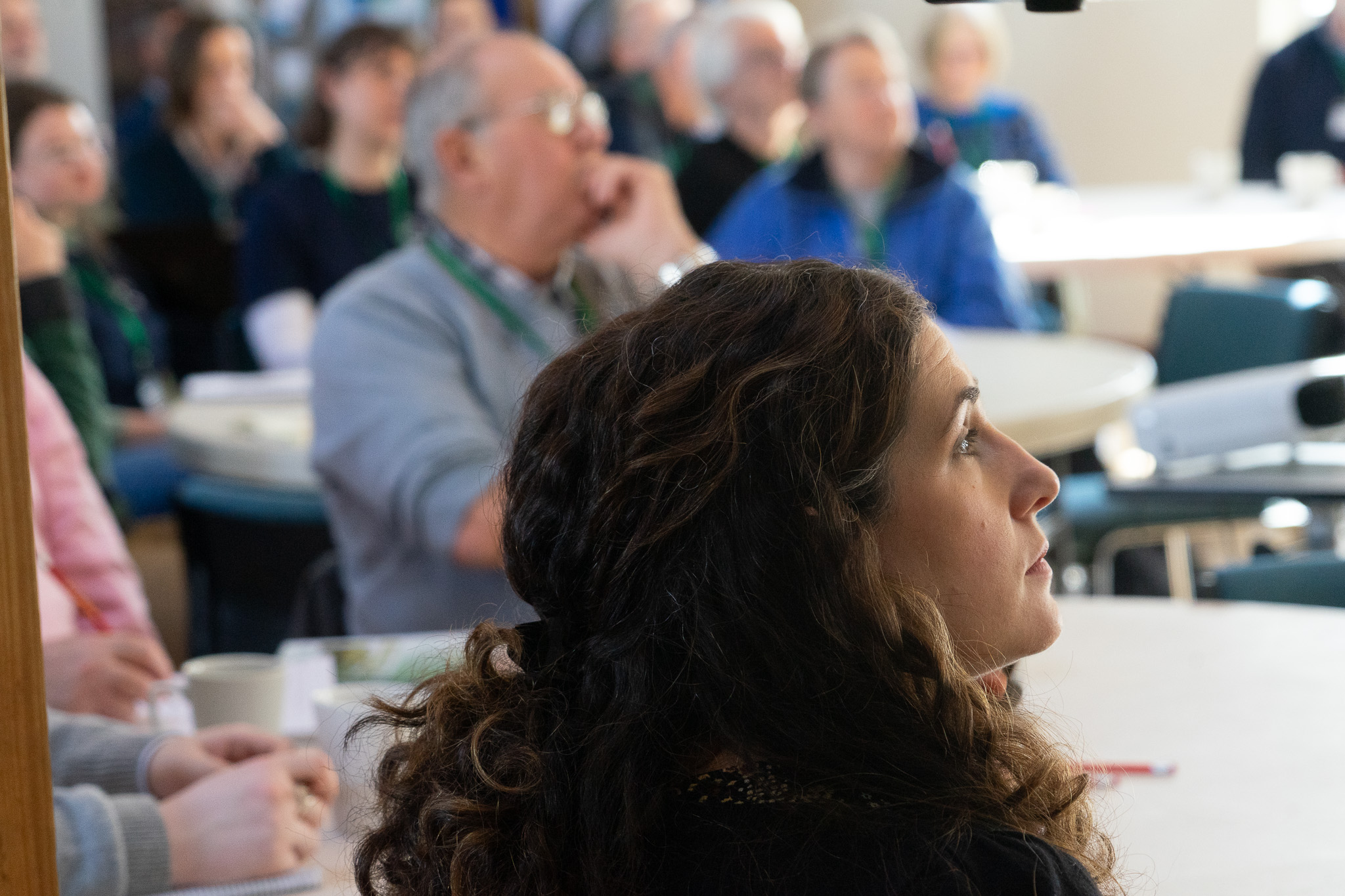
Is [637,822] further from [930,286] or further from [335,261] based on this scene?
[335,261]

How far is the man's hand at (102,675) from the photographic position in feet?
4.61

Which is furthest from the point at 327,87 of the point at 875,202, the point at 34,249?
the point at 875,202

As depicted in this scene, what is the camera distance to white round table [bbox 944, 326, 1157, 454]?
2438mm

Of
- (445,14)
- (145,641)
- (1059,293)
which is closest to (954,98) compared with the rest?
(1059,293)

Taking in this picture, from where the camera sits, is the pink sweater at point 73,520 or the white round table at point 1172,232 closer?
the pink sweater at point 73,520

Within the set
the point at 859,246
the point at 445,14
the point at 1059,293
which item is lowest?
the point at 1059,293

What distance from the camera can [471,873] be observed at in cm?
73

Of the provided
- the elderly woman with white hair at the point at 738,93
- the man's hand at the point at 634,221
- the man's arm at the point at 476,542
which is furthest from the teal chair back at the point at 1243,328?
the man's arm at the point at 476,542

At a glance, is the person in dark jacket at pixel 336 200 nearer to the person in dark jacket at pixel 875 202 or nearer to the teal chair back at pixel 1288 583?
the person in dark jacket at pixel 875 202

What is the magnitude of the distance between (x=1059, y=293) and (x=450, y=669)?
5.09 meters

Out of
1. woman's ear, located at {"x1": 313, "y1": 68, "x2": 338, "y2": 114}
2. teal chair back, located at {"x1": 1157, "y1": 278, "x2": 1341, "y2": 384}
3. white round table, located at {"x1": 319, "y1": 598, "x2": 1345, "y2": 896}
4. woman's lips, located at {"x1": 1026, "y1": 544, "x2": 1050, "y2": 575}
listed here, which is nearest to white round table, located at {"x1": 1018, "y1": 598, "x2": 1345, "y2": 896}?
white round table, located at {"x1": 319, "y1": 598, "x2": 1345, "y2": 896}

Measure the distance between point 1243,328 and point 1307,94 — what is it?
3.53 m

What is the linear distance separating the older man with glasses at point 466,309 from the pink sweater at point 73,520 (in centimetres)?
31

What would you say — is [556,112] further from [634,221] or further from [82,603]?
[82,603]
